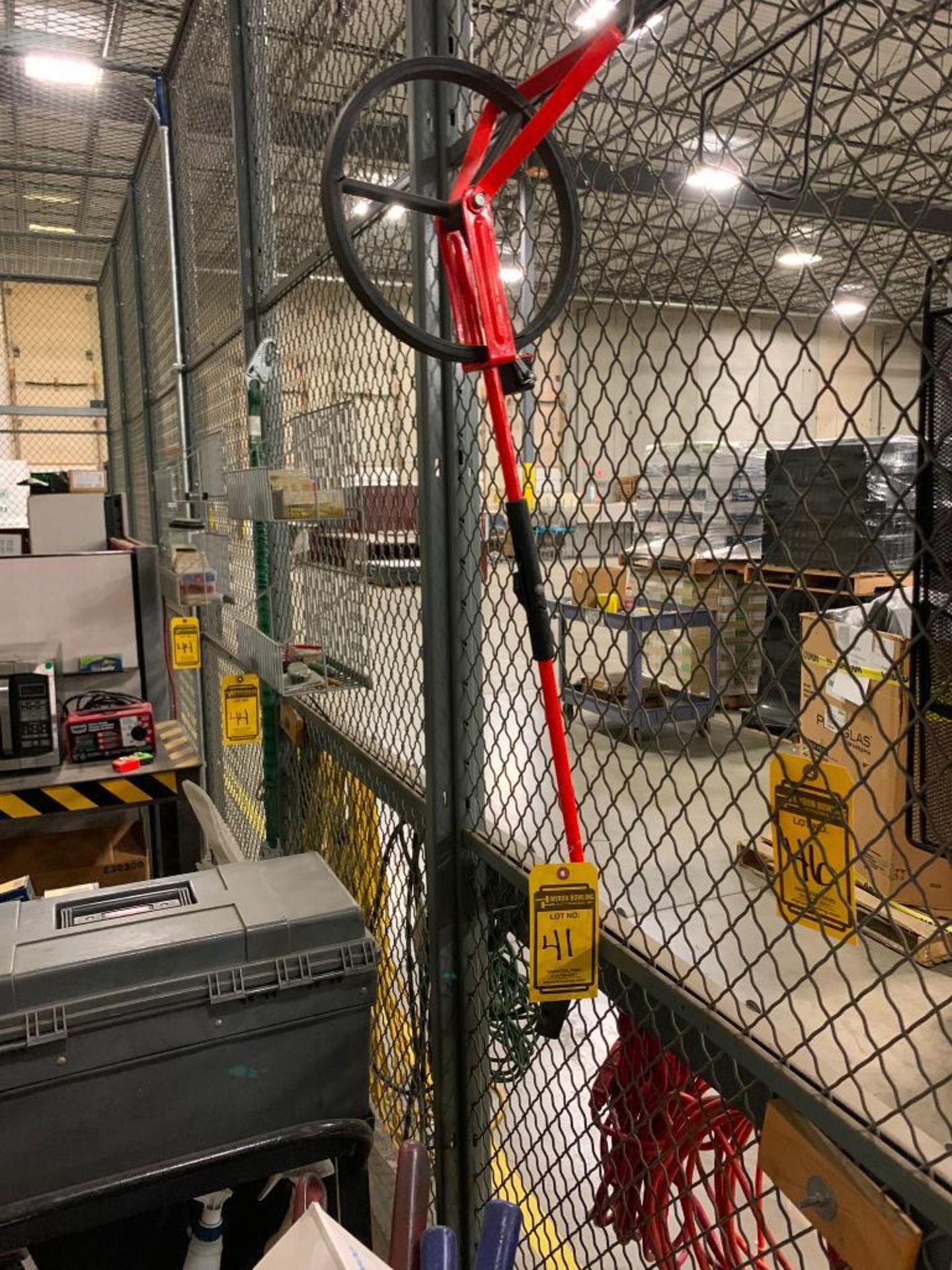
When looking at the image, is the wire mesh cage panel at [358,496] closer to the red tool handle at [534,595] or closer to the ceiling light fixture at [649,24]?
the red tool handle at [534,595]

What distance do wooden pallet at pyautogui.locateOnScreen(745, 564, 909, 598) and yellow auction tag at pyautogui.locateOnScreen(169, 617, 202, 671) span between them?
2.19 m

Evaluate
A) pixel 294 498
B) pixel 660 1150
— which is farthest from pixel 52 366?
pixel 660 1150

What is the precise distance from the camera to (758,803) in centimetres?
415

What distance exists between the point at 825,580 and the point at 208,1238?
5116 mm

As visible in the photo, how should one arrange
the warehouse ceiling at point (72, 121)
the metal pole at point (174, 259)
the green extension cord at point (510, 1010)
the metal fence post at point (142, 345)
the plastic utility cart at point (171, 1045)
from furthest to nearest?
the metal fence post at point (142, 345) < the warehouse ceiling at point (72, 121) < the metal pole at point (174, 259) < the green extension cord at point (510, 1010) < the plastic utility cart at point (171, 1045)

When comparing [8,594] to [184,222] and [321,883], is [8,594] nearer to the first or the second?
[184,222]

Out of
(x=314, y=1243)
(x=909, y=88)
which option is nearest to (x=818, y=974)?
(x=314, y=1243)

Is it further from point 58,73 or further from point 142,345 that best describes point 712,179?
point 58,73

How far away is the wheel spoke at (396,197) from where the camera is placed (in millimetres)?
1066

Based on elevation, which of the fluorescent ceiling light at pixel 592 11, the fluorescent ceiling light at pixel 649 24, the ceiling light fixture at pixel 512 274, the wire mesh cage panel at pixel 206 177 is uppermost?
the wire mesh cage panel at pixel 206 177

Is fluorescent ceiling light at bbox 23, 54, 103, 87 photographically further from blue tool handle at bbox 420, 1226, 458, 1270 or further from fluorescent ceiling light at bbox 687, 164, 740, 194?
blue tool handle at bbox 420, 1226, 458, 1270

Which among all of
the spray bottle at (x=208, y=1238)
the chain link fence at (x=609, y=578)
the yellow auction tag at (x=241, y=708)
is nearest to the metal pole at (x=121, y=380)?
the chain link fence at (x=609, y=578)

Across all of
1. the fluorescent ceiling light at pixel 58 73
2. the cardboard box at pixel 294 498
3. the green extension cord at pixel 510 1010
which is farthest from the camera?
the fluorescent ceiling light at pixel 58 73

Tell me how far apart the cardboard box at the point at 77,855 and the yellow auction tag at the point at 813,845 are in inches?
96.0
